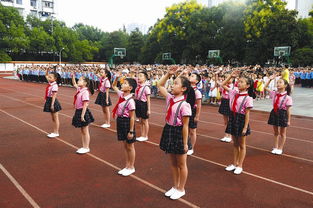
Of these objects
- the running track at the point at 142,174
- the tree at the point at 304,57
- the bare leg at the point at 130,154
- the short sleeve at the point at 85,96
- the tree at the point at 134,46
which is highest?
the tree at the point at 134,46

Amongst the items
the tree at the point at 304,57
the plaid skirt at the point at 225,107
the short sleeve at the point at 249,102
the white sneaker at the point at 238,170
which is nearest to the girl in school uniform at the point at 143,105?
the plaid skirt at the point at 225,107

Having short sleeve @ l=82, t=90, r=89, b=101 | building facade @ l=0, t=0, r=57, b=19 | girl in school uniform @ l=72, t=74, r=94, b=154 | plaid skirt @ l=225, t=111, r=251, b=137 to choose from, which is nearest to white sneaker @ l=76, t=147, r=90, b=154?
girl in school uniform @ l=72, t=74, r=94, b=154

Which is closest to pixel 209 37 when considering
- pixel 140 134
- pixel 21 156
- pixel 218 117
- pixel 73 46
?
pixel 73 46

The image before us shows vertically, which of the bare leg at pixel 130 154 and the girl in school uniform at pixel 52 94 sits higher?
the girl in school uniform at pixel 52 94

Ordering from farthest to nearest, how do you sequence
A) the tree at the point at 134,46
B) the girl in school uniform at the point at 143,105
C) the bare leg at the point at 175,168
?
the tree at the point at 134,46, the girl in school uniform at the point at 143,105, the bare leg at the point at 175,168

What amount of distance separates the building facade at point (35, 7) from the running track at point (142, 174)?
6228 cm

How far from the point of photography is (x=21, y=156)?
6090 mm

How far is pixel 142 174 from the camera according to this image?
5133 mm

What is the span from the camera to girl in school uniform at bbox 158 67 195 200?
3912 mm

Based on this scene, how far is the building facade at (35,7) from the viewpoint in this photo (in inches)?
2496

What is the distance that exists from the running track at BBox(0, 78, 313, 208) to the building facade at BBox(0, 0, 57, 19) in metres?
62.3

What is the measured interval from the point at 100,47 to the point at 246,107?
64474 mm

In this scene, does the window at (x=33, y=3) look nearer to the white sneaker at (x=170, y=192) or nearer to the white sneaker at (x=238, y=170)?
the white sneaker at (x=238, y=170)

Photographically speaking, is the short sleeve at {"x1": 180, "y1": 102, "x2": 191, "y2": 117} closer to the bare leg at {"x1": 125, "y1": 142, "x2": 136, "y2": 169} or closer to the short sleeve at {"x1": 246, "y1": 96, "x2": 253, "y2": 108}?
the bare leg at {"x1": 125, "y1": 142, "x2": 136, "y2": 169}
